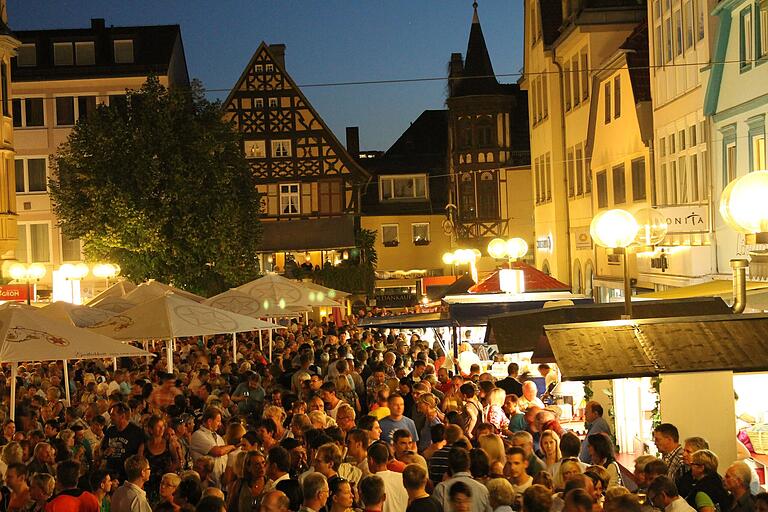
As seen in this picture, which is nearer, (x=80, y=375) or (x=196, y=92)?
(x=80, y=375)

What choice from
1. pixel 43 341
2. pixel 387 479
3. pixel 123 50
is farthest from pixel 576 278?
pixel 387 479

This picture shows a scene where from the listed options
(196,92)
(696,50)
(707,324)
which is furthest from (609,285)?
(707,324)

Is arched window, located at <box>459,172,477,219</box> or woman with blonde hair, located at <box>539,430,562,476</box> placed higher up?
arched window, located at <box>459,172,477,219</box>

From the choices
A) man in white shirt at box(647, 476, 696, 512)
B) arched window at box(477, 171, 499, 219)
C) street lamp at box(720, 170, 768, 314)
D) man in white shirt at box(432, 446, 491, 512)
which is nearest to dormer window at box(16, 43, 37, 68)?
arched window at box(477, 171, 499, 219)

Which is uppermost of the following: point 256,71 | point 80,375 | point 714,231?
point 256,71

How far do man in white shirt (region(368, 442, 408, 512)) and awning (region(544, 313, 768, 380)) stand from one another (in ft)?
5.92

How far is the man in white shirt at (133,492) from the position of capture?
31.7ft

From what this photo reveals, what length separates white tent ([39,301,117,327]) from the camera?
2053 cm

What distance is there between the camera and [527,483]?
9695mm

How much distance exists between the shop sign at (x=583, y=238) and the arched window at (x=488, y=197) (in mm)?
22323

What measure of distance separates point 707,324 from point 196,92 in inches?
1315

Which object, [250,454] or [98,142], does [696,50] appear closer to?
[250,454]

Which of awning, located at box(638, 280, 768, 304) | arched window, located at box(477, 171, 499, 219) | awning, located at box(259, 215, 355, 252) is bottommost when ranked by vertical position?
awning, located at box(638, 280, 768, 304)

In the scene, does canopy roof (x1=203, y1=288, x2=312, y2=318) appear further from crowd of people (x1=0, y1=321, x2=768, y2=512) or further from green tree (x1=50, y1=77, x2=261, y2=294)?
green tree (x1=50, y1=77, x2=261, y2=294)
